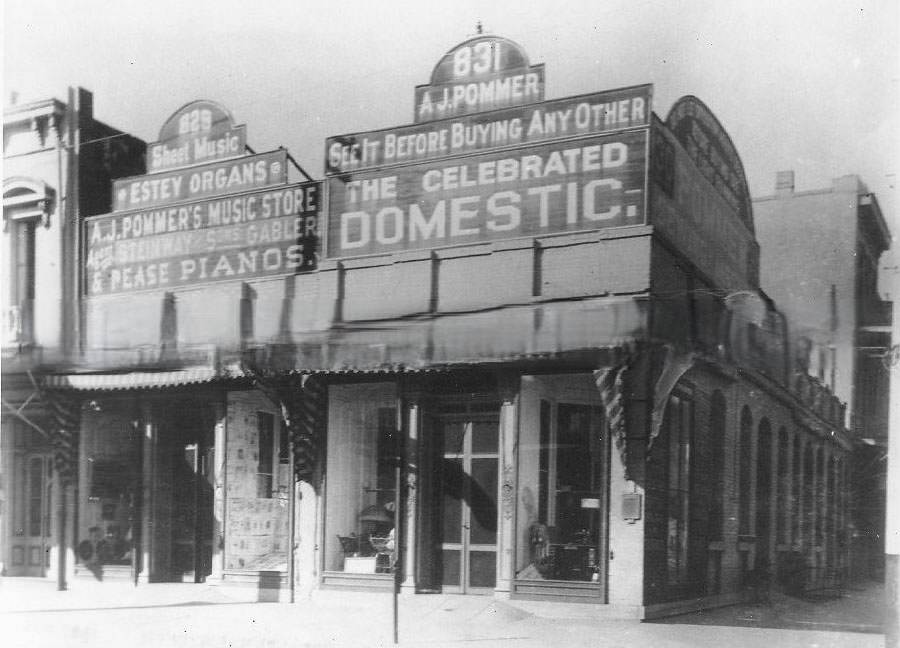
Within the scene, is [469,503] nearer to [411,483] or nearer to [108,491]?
[411,483]

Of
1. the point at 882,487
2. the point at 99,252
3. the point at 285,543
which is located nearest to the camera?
the point at 882,487

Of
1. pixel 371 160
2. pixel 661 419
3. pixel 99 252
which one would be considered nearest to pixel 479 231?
pixel 371 160

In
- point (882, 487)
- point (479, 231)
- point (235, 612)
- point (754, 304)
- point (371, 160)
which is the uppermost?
point (371, 160)

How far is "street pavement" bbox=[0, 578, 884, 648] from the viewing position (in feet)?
33.2

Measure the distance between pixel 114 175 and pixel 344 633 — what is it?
8856mm

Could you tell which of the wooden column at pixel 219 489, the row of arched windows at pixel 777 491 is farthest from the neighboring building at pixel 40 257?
the row of arched windows at pixel 777 491

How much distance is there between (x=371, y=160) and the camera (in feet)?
41.5

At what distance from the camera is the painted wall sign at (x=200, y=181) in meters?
13.5

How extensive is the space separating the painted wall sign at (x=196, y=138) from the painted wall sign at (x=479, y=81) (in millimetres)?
3191

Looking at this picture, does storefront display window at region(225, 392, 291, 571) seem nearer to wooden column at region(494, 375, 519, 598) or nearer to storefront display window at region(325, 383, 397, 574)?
storefront display window at region(325, 383, 397, 574)

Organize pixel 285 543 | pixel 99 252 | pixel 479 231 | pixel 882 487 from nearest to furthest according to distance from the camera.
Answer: pixel 882 487, pixel 479 231, pixel 285 543, pixel 99 252

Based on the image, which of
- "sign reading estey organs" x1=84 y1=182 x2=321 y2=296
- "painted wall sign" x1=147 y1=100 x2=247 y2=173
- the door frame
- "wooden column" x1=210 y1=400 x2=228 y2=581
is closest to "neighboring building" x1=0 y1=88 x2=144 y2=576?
"sign reading estey organs" x1=84 y1=182 x2=321 y2=296

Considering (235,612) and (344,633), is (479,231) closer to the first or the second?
(344,633)

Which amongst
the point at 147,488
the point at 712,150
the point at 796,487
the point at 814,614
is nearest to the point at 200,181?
the point at 147,488
